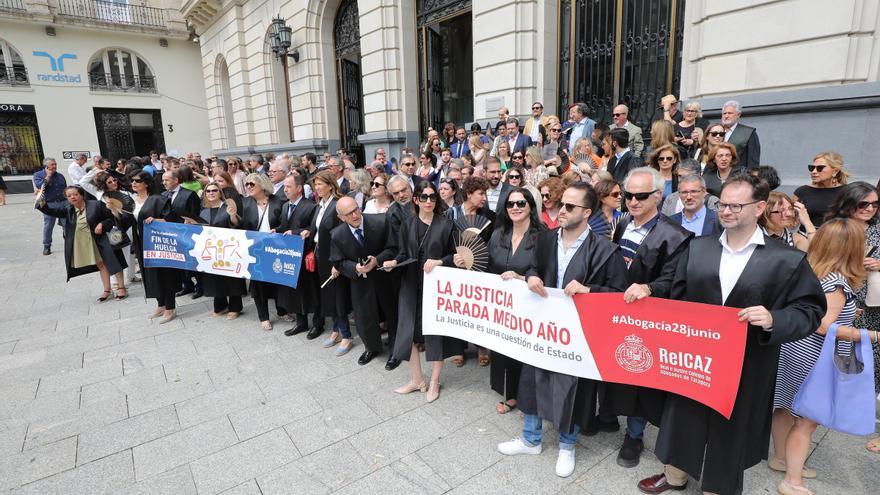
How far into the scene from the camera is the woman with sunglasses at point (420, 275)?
416 centimetres

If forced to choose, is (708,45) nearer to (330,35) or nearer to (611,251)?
(611,251)

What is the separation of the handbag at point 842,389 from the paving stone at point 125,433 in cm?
470

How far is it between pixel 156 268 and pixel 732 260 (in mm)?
6928

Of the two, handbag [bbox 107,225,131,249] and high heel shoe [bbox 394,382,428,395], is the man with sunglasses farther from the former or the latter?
handbag [bbox 107,225,131,249]

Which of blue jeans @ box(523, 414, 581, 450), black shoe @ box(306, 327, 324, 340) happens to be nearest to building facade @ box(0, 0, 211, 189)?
black shoe @ box(306, 327, 324, 340)

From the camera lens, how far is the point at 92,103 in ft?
88.5

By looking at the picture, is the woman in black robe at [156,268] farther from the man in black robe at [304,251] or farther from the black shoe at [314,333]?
the black shoe at [314,333]

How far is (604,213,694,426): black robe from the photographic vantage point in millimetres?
2977

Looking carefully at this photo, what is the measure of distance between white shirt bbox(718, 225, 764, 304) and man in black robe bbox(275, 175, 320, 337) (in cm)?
435

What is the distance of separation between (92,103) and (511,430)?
33.2m

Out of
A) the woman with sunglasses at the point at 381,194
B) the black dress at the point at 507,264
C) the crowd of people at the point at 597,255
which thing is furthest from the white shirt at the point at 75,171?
the black dress at the point at 507,264

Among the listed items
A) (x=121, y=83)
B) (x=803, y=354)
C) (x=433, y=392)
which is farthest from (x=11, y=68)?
(x=803, y=354)

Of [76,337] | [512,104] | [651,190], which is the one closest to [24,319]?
[76,337]

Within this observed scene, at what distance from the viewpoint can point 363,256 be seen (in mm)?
4809
